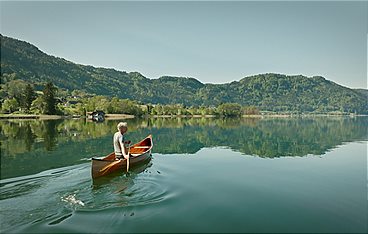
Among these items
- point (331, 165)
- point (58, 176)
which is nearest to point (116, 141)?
point (58, 176)

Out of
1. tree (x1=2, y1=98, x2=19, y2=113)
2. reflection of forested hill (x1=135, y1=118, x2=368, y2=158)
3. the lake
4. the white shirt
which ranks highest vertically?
tree (x1=2, y1=98, x2=19, y2=113)

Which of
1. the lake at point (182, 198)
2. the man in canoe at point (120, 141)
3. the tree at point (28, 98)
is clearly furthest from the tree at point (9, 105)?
the man in canoe at point (120, 141)

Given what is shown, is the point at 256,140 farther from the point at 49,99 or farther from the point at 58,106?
the point at 58,106

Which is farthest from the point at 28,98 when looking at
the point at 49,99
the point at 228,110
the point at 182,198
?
the point at 182,198

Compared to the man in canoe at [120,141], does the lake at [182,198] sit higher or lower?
lower

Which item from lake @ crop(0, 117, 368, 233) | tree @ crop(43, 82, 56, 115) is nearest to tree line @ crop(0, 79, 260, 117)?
tree @ crop(43, 82, 56, 115)

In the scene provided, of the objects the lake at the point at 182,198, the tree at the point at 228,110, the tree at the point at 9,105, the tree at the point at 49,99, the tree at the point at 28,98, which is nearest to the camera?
the lake at the point at 182,198

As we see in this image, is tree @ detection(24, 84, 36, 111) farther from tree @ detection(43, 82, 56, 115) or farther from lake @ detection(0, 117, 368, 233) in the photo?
lake @ detection(0, 117, 368, 233)

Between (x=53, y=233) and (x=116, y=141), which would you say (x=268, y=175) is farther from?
(x=53, y=233)

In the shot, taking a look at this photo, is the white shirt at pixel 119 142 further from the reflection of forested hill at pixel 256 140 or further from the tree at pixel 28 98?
the tree at pixel 28 98

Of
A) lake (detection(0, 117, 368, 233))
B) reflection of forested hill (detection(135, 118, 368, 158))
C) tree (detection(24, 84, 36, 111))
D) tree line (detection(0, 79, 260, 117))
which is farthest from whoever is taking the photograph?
tree (detection(24, 84, 36, 111))

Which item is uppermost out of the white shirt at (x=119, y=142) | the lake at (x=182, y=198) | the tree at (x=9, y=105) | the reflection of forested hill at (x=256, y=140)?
the tree at (x=9, y=105)

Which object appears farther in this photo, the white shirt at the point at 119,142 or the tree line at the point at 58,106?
the tree line at the point at 58,106

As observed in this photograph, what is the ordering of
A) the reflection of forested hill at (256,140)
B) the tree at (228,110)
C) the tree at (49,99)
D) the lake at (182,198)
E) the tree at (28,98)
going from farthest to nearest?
1. the tree at (228,110)
2. the tree at (28,98)
3. the tree at (49,99)
4. the reflection of forested hill at (256,140)
5. the lake at (182,198)
